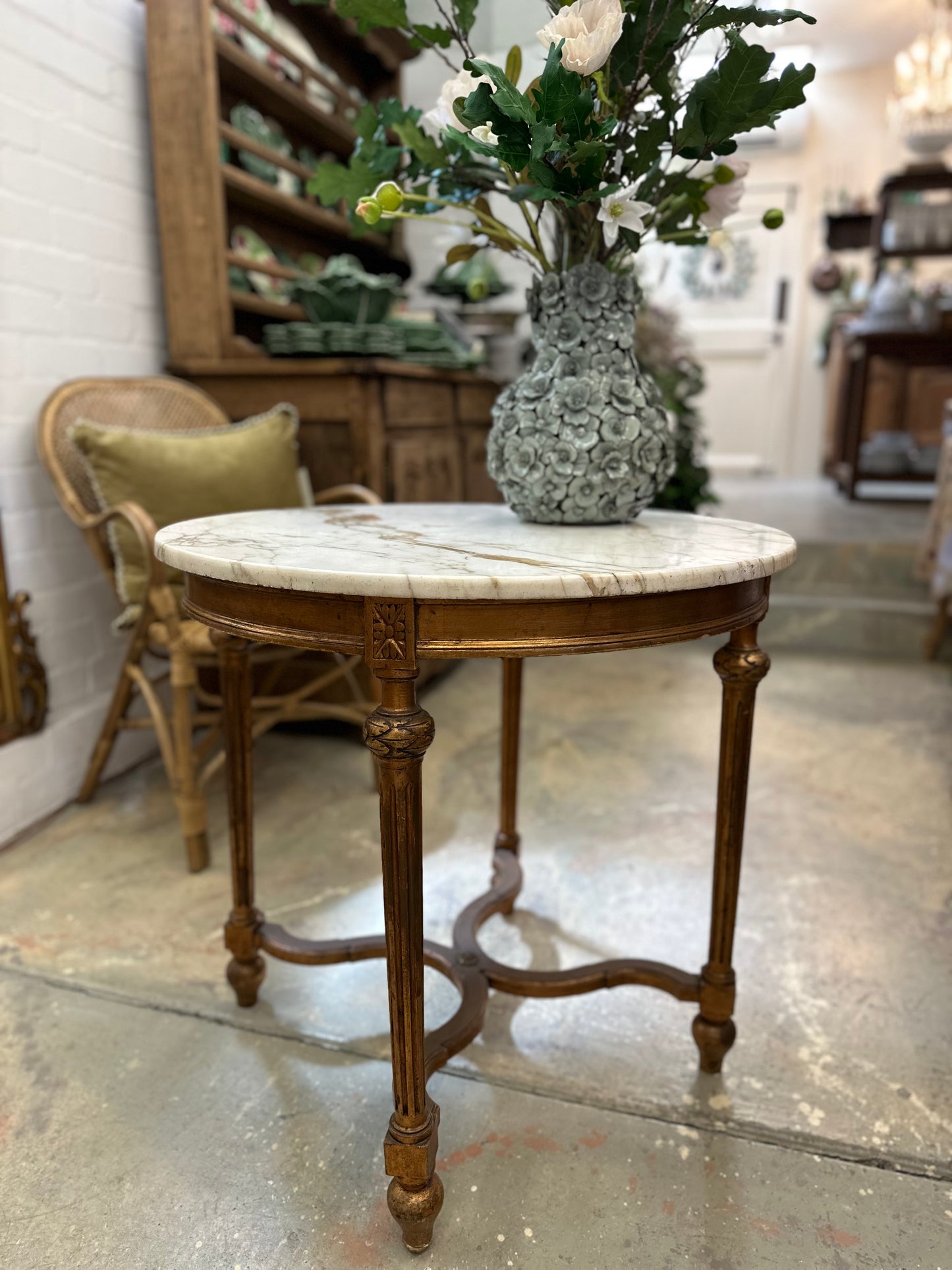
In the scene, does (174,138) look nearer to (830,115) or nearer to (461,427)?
(461,427)

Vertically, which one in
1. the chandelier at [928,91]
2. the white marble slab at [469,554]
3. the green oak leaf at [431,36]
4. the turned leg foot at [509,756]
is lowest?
the turned leg foot at [509,756]

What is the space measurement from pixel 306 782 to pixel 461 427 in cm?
130

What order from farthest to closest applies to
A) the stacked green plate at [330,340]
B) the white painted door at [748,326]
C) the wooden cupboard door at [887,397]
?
the white painted door at [748,326], the wooden cupboard door at [887,397], the stacked green plate at [330,340]

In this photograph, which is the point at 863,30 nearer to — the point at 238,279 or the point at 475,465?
the point at 475,465

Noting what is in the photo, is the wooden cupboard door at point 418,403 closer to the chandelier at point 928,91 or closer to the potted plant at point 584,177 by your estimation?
the potted plant at point 584,177

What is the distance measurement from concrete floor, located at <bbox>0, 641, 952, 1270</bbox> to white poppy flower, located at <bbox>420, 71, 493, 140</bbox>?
127cm

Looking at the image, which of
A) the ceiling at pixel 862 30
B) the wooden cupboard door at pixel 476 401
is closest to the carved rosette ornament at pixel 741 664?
the wooden cupboard door at pixel 476 401

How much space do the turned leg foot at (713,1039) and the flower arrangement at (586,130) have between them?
1.05 metres

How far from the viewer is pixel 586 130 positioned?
0.99 meters

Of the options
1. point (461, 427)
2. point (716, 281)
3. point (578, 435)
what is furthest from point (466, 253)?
point (716, 281)

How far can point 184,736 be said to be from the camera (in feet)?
5.90

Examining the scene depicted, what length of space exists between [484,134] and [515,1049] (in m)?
1.23

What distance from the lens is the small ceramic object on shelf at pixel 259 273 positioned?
8.46ft

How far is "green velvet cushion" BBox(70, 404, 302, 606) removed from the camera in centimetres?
185
